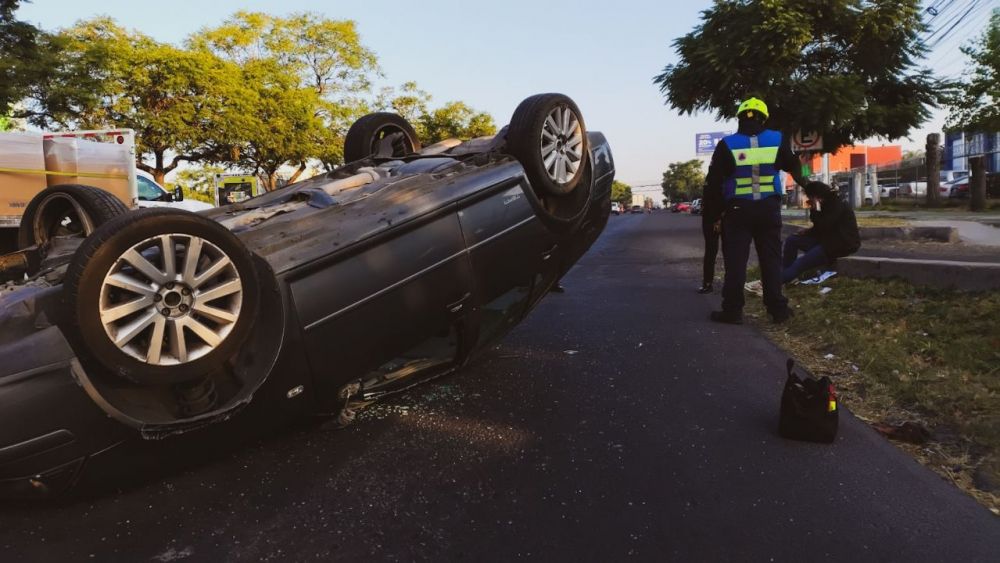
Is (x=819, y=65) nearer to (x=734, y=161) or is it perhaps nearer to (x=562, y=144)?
(x=734, y=161)

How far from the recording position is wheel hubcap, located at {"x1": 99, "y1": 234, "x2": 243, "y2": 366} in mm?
2369

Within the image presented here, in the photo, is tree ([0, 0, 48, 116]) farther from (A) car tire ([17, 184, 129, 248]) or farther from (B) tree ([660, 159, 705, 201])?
(B) tree ([660, 159, 705, 201])

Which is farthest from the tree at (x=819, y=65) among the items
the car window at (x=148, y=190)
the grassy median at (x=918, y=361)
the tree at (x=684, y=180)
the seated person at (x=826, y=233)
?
the tree at (x=684, y=180)

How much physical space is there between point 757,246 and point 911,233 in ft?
21.5

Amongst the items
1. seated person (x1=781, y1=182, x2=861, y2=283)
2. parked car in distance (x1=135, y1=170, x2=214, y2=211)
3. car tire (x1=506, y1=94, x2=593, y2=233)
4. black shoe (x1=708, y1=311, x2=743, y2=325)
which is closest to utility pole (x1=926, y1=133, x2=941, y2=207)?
seated person (x1=781, y1=182, x2=861, y2=283)

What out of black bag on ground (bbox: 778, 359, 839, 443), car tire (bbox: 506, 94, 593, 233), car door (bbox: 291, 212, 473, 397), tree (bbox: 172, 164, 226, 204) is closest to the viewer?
car door (bbox: 291, 212, 473, 397)

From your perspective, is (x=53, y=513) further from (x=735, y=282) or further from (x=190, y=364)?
(x=735, y=282)

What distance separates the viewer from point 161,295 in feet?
8.12

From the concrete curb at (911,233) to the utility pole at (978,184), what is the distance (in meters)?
12.2

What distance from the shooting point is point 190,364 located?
2457 millimetres

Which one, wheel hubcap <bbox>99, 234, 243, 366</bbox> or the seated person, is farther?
the seated person

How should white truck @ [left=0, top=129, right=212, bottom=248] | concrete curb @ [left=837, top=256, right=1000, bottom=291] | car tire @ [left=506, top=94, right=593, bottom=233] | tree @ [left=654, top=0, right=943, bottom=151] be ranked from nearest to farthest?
car tire @ [left=506, top=94, right=593, bottom=233] < concrete curb @ [left=837, top=256, right=1000, bottom=291] < white truck @ [left=0, top=129, right=212, bottom=248] < tree @ [left=654, top=0, right=943, bottom=151]

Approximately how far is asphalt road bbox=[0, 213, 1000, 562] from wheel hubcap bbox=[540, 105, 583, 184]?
4.37 feet

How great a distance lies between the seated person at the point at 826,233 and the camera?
6736 mm
